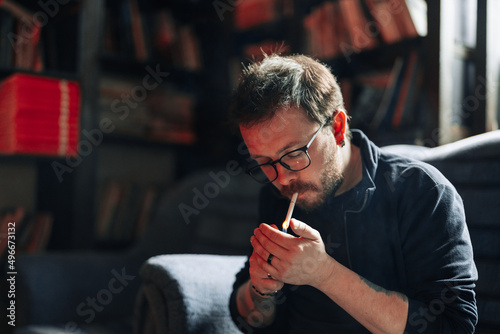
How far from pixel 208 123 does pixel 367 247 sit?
1741mm

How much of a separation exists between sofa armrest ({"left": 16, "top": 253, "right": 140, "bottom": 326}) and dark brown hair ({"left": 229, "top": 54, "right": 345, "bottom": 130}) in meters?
0.95

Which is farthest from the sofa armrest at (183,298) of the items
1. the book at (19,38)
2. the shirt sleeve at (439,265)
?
the book at (19,38)

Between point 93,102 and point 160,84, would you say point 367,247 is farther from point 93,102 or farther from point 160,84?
point 160,84

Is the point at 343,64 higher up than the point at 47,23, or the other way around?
the point at 47,23

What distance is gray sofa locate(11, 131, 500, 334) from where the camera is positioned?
3.86 ft

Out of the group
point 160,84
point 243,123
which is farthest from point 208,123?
point 243,123

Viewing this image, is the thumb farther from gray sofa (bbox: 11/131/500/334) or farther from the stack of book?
the stack of book

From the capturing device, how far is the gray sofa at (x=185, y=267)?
1.18m

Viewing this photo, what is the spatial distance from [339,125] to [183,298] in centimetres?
60

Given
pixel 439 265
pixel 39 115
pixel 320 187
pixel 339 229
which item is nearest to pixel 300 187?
pixel 320 187

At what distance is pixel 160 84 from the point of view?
2.63 metres

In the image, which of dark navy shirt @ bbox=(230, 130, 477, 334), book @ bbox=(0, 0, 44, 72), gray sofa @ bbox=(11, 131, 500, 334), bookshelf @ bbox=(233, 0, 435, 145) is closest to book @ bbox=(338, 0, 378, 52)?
bookshelf @ bbox=(233, 0, 435, 145)

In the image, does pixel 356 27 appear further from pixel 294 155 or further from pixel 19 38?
pixel 19 38

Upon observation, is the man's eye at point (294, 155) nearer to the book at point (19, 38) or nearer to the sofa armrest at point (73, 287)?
the sofa armrest at point (73, 287)
